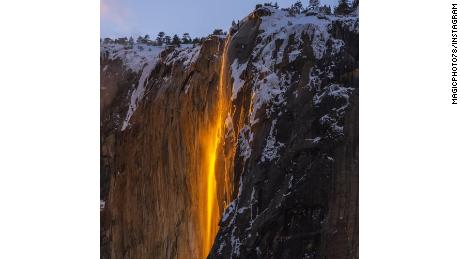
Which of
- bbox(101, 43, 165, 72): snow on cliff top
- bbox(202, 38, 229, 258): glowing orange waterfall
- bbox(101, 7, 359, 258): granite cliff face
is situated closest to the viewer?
bbox(101, 7, 359, 258): granite cliff face

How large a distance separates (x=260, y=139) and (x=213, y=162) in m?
0.23

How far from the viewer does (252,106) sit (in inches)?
124

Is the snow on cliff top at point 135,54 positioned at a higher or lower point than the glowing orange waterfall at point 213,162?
higher

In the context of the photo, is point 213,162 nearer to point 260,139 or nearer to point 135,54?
point 260,139

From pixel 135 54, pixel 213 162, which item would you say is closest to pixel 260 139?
pixel 213 162

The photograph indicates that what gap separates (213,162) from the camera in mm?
3242

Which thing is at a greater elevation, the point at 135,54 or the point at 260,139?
the point at 135,54

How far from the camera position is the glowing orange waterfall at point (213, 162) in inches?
127

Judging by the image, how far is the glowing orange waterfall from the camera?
3.22 m

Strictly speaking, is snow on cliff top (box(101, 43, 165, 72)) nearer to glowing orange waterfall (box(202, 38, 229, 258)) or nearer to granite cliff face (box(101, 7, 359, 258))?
granite cliff face (box(101, 7, 359, 258))

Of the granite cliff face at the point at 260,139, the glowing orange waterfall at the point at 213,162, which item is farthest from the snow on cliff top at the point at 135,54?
the glowing orange waterfall at the point at 213,162

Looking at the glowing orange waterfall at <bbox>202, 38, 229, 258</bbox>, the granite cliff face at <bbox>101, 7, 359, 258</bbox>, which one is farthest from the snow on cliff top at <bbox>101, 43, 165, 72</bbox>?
the glowing orange waterfall at <bbox>202, 38, 229, 258</bbox>

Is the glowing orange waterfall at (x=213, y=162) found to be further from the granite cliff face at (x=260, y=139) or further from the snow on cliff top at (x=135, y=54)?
the snow on cliff top at (x=135, y=54)
